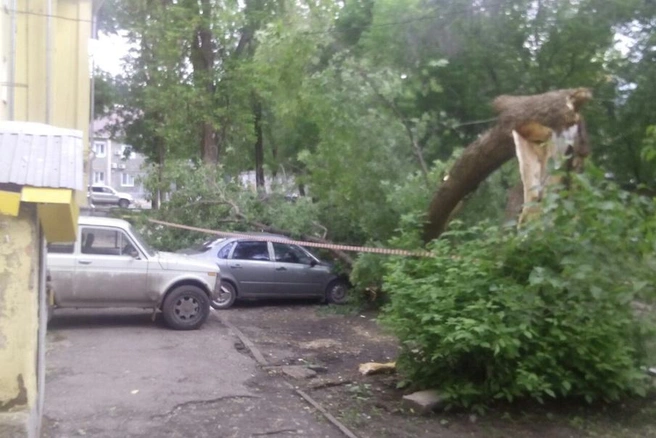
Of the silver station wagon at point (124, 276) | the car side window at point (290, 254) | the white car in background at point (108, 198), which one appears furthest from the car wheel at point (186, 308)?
the white car in background at point (108, 198)

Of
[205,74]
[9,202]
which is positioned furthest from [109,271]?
[205,74]

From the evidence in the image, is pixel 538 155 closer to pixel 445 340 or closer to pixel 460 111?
pixel 445 340

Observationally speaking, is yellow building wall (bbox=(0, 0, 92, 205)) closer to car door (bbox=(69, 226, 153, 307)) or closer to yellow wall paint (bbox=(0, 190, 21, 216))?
car door (bbox=(69, 226, 153, 307))

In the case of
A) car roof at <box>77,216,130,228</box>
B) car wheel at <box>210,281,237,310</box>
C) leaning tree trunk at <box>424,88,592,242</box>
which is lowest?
car wheel at <box>210,281,237,310</box>

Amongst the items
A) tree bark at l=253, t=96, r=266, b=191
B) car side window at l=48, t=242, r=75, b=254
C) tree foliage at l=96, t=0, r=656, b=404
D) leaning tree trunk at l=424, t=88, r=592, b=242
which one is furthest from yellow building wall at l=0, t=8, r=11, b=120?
tree bark at l=253, t=96, r=266, b=191

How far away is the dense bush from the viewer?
7.70 meters

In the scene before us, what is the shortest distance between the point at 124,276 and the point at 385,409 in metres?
5.76

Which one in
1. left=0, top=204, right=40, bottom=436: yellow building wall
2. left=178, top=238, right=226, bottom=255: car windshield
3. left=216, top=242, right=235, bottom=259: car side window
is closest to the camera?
left=0, top=204, right=40, bottom=436: yellow building wall

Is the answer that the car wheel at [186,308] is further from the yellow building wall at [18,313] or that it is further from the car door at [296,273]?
the yellow building wall at [18,313]

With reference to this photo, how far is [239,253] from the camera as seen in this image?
1692cm

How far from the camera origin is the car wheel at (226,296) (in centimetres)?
1652

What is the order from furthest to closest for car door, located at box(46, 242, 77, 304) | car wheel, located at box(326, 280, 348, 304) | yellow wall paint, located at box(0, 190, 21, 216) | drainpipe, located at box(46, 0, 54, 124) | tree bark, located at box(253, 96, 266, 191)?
tree bark, located at box(253, 96, 266, 191)
car wheel, located at box(326, 280, 348, 304)
car door, located at box(46, 242, 77, 304)
drainpipe, located at box(46, 0, 54, 124)
yellow wall paint, located at box(0, 190, 21, 216)

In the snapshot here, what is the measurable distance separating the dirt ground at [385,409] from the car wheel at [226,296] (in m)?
2.56

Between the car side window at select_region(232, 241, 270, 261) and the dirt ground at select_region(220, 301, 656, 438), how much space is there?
10.0ft
